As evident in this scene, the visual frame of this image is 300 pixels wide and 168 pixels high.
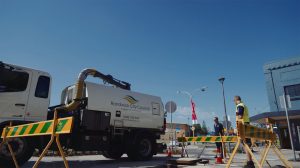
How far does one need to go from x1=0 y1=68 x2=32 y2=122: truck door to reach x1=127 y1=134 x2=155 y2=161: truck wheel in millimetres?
4651

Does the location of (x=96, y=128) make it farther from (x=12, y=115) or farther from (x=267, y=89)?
(x=267, y=89)

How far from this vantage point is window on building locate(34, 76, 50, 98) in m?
8.77

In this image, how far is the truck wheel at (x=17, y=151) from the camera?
753 cm

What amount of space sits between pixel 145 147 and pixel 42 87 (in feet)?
16.9

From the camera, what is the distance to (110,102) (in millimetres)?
10070

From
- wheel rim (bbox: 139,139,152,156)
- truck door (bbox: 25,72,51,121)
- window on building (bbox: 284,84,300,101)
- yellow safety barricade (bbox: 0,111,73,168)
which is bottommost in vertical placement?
wheel rim (bbox: 139,139,152,156)

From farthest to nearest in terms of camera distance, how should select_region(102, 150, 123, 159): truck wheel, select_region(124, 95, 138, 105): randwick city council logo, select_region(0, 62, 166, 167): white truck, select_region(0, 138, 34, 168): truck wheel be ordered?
1. select_region(102, 150, 123, 159): truck wheel
2. select_region(124, 95, 138, 105): randwick city council logo
3. select_region(0, 62, 166, 167): white truck
4. select_region(0, 138, 34, 168): truck wheel

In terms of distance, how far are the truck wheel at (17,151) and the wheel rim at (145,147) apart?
181 inches

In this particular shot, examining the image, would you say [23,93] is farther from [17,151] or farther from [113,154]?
[113,154]

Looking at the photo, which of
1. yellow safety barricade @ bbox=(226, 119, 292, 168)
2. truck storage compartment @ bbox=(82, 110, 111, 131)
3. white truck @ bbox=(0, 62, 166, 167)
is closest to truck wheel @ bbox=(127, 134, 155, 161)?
white truck @ bbox=(0, 62, 166, 167)

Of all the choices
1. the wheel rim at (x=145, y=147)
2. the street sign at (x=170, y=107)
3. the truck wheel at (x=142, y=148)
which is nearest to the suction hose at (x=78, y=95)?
the truck wheel at (x=142, y=148)

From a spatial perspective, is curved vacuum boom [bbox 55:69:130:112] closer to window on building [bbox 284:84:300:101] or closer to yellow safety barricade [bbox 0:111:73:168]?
yellow safety barricade [bbox 0:111:73:168]

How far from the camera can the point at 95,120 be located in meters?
9.09

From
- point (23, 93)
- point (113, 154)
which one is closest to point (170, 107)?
point (113, 154)
